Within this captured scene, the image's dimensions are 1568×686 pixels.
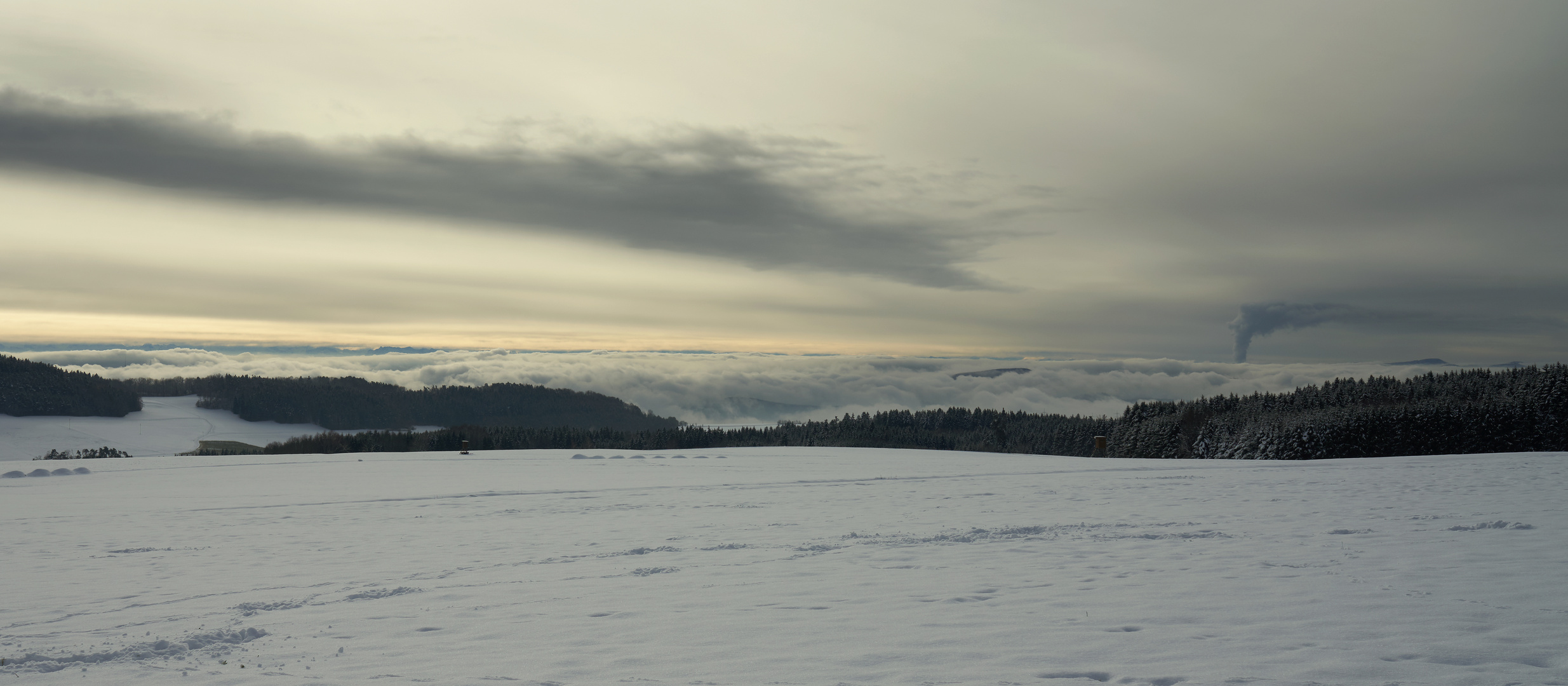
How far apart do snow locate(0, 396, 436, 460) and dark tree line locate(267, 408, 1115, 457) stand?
60141 mm

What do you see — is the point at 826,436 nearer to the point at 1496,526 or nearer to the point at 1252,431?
the point at 1252,431

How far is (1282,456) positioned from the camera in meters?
56.4

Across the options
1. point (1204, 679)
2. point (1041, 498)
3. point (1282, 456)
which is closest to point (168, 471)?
point (1041, 498)

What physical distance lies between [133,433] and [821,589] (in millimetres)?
209333

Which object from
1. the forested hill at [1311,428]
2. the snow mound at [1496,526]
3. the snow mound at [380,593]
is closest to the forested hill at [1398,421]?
the forested hill at [1311,428]

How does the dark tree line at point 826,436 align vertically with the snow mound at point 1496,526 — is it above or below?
below

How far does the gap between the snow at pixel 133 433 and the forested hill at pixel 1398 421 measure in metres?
151

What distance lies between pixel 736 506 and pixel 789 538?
5460 mm

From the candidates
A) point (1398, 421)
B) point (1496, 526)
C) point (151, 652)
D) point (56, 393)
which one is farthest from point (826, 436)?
point (56, 393)

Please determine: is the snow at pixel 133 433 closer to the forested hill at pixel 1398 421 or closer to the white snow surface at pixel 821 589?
the white snow surface at pixel 821 589

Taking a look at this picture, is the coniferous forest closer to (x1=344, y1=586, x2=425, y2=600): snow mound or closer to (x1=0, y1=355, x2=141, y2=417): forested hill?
(x1=344, y1=586, x2=425, y2=600): snow mound

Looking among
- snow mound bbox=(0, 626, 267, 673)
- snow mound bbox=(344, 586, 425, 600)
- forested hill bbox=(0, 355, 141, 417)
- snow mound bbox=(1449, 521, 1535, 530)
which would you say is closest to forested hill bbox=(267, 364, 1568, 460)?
snow mound bbox=(1449, 521, 1535, 530)

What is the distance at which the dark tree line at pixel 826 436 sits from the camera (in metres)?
96.3

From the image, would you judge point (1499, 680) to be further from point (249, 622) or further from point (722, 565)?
point (249, 622)
